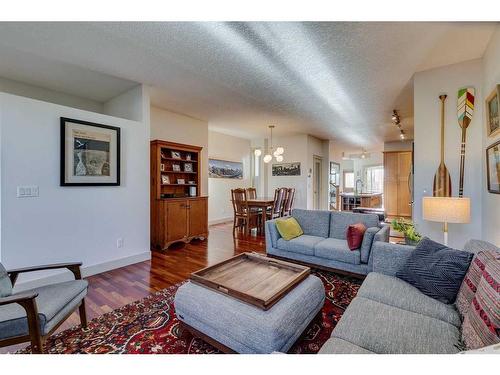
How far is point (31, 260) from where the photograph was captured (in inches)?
102

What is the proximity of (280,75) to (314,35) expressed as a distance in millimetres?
910

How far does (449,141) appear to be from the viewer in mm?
2787

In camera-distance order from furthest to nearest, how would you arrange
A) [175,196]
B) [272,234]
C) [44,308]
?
1. [175,196]
2. [272,234]
3. [44,308]

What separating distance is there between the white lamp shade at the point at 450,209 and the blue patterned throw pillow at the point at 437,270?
1.83 ft

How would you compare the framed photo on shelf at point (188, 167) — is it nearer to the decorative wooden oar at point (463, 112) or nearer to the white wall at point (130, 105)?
the white wall at point (130, 105)

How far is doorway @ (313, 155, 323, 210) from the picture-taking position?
25.1ft

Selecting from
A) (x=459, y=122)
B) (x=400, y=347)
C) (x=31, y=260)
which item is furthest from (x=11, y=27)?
(x=459, y=122)

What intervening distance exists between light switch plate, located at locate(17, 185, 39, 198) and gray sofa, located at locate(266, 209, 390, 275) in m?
2.87

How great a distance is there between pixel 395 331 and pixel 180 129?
4.87 metres

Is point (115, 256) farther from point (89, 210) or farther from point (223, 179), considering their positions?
point (223, 179)

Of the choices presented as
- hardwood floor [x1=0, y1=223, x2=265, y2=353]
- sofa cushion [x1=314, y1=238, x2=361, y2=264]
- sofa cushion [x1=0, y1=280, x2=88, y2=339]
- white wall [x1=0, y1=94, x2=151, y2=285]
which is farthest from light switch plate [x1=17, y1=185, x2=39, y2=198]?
sofa cushion [x1=314, y1=238, x2=361, y2=264]

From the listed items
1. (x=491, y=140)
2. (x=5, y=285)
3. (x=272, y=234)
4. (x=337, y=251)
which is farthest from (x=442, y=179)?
(x=5, y=285)

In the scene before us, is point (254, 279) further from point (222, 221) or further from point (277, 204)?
point (222, 221)

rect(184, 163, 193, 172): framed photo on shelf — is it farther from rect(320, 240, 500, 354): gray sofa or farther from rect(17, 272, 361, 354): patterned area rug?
rect(320, 240, 500, 354): gray sofa
